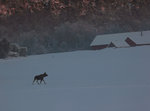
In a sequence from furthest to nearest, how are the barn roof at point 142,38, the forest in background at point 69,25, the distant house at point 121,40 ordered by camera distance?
1. the forest in background at point 69,25
2. the distant house at point 121,40
3. the barn roof at point 142,38

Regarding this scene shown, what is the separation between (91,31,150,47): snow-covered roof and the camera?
12.3 metres

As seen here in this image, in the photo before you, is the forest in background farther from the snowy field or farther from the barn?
the snowy field

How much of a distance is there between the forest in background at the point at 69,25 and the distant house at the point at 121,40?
2.43ft

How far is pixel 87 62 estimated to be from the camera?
9422 mm

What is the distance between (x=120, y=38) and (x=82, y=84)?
7.20m

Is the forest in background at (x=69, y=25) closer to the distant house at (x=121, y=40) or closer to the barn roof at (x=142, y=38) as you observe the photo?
the distant house at (x=121, y=40)

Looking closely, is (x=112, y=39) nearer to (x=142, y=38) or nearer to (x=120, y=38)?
(x=120, y=38)

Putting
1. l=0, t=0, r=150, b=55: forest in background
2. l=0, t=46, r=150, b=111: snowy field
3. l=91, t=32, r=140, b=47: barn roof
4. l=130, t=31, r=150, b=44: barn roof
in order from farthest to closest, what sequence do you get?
l=91, t=32, r=140, b=47: barn roof, l=0, t=0, r=150, b=55: forest in background, l=130, t=31, r=150, b=44: barn roof, l=0, t=46, r=150, b=111: snowy field

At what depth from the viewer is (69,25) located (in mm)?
14797

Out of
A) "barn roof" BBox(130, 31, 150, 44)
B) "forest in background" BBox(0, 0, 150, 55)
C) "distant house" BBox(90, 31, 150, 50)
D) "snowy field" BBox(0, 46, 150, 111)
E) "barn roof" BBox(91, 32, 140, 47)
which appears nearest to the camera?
"snowy field" BBox(0, 46, 150, 111)

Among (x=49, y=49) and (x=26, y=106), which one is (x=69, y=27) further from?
(x=26, y=106)

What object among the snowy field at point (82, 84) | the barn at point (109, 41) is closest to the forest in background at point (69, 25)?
the barn at point (109, 41)

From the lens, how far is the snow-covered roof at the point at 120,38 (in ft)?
40.3

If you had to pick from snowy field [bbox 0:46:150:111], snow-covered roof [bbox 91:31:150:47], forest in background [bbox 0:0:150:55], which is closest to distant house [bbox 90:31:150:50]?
snow-covered roof [bbox 91:31:150:47]
